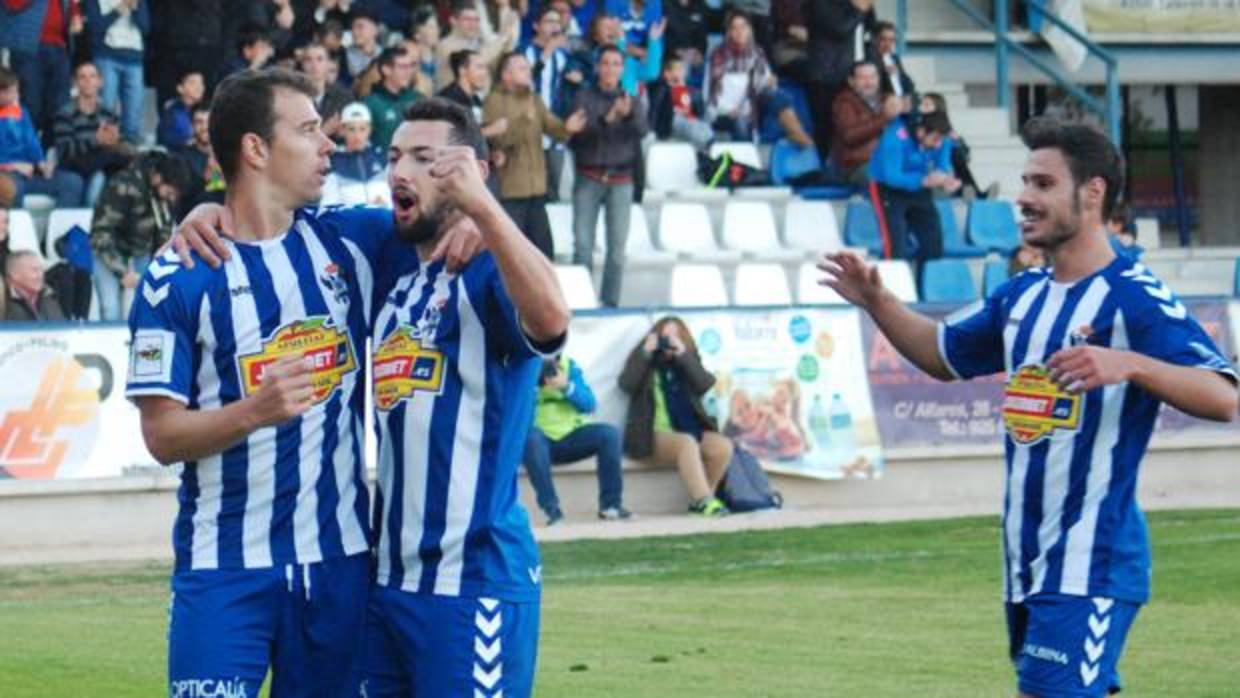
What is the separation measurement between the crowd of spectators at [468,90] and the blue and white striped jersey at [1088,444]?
12.3 m

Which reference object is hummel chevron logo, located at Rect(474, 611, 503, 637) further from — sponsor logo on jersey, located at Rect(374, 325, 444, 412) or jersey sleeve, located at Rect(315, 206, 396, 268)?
jersey sleeve, located at Rect(315, 206, 396, 268)

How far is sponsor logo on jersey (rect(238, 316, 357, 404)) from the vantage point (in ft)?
21.7

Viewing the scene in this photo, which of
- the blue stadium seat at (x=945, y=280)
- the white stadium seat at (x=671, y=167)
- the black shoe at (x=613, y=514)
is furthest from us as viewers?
the white stadium seat at (x=671, y=167)

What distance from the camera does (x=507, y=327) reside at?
646 cm

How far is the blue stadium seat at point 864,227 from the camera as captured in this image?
81.0ft

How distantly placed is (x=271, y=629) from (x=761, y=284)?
16452 millimetres

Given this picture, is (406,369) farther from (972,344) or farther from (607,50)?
(607,50)

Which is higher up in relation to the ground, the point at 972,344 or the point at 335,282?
the point at 335,282

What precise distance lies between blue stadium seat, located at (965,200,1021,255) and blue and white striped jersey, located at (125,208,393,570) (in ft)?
63.2

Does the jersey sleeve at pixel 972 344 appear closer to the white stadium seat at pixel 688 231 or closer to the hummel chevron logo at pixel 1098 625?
the hummel chevron logo at pixel 1098 625

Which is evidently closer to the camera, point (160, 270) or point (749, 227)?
point (160, 270)

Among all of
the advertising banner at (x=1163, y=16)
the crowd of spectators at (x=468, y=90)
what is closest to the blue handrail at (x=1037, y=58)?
the advertising banner at (x=1163, y=16)

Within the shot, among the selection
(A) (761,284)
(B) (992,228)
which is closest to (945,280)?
(B) (992,228)

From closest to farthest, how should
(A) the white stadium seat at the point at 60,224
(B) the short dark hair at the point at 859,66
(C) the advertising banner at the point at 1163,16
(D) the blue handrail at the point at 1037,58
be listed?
(A) the white stadium seat at the point at 60,224
(B) the short dark hair at the point at 859,66
(D) the blue handrail at the point at 1037,58
(C) the advertising banner at the point at 1163,16
